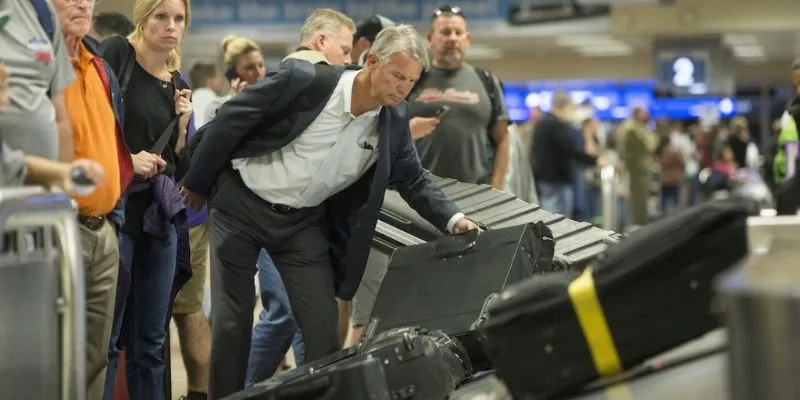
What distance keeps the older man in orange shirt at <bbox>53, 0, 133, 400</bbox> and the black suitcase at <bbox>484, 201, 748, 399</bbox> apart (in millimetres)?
1475

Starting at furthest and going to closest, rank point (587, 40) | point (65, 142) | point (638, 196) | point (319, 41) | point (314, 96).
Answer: point (587, 40), point (638, 196), point (319, 41), point (314, 96), point (65, 142)

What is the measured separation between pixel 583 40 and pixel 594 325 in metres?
24.2

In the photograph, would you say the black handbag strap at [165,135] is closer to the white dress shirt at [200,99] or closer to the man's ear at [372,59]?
the man's ear at [372,59]

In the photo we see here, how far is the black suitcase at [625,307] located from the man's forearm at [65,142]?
4.05 ft

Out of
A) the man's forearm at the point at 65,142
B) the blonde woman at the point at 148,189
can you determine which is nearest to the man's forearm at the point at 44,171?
the man's forearm at the point at 65,142

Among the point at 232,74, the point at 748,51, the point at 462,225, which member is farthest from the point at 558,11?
the point at 462,225

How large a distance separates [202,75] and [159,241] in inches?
131

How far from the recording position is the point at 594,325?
113 inches

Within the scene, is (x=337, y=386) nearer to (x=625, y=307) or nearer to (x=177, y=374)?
(x=625, y=307)

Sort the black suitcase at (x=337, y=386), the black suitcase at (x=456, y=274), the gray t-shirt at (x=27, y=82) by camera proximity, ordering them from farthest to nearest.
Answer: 1. the black suitcase at (x=456, y=274)
2. the black suitcase at (x=337, y=386)
3. the gray t-shirt at (x=27, y=82)

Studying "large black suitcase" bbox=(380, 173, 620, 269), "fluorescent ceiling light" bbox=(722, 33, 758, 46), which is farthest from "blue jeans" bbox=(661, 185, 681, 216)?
"large black suitcase" bbox=(380, 173, 620, 269)

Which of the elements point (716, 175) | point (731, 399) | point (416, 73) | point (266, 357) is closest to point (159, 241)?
point (266, 357)

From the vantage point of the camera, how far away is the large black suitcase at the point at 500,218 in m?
5.02

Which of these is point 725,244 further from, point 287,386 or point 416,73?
point 416,73
